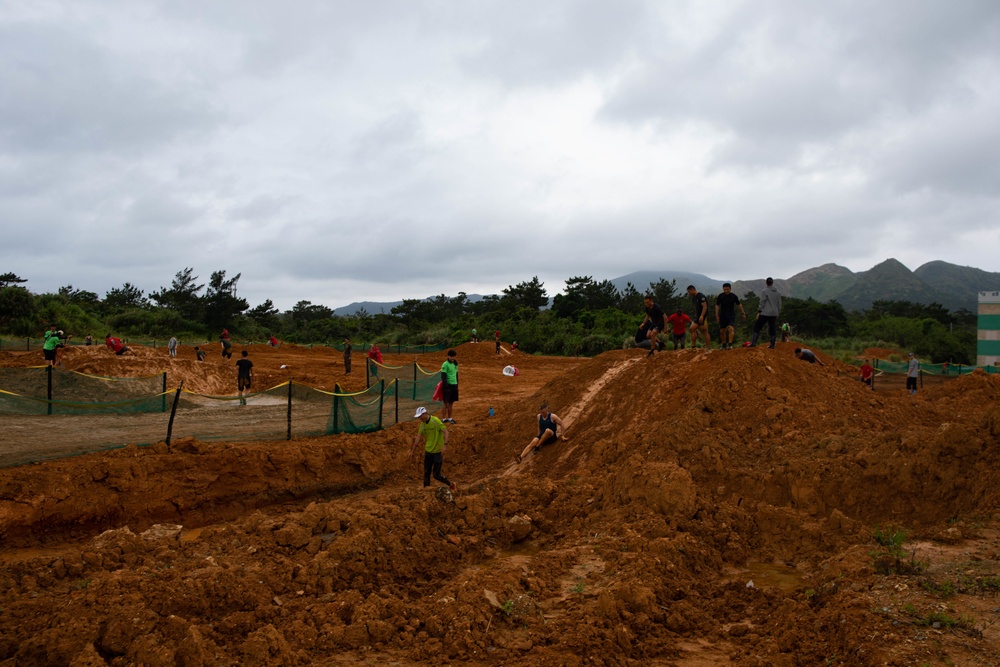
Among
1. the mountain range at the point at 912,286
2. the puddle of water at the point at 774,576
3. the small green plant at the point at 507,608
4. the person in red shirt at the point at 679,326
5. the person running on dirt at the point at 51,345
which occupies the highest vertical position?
the mountain range at the point at 912,286

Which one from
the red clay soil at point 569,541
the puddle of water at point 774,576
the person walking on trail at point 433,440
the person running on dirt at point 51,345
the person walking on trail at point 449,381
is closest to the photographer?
the red clay soil at point 569,541

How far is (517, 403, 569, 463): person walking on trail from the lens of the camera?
38.8 ft

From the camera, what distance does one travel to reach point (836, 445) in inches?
346

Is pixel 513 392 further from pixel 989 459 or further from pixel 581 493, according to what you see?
pixel 989 459

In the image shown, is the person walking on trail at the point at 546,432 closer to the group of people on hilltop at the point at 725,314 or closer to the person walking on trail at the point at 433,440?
the person walking on trail at the point at 433,440

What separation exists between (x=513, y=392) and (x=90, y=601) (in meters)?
17.3

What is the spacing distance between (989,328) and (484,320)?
36600mm

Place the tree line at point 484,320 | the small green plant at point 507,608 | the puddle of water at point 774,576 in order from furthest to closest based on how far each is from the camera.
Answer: the tree line at point 484,320, the puddle of water at point 774,576, the small green plant at point 507,608

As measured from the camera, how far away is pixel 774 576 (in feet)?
22.0

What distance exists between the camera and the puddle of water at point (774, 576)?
21.0 feet

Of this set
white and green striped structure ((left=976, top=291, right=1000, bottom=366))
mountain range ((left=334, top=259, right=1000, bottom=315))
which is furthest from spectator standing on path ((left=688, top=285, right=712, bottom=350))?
mountain range ((left=334, top=259, right=1000, bottom=315))

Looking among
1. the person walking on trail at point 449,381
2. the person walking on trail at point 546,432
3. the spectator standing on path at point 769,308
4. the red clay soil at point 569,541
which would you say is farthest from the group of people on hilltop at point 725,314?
the person walking on trail at point 449,381

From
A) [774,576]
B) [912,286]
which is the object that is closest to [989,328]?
[774,576]

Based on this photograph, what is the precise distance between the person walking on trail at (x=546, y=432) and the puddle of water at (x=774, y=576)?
17.1 feet
